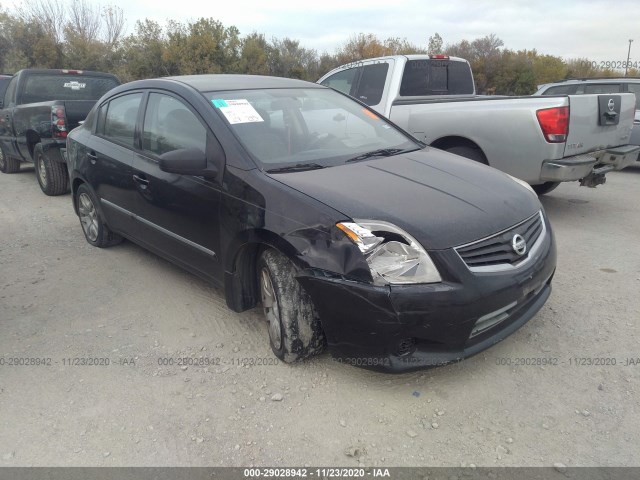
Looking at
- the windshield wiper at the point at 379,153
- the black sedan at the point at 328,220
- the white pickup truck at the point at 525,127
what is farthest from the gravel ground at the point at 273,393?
the white pickup truck at the point at 525,127

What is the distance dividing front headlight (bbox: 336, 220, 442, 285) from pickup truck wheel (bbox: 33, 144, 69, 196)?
6118 millimetres

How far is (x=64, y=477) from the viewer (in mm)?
2277

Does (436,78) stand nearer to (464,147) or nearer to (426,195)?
(464,147)

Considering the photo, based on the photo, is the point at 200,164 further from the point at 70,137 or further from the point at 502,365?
the point at 70,137

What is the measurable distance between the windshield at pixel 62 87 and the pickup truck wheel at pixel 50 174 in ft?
3.63

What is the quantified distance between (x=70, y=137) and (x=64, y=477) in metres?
3.81

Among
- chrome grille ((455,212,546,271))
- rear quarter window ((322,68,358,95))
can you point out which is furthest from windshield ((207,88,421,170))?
rear quarter window ((322,68,358,95))

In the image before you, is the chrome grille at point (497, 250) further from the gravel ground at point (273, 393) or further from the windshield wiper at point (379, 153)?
the windshield wiper at point (379, 153)

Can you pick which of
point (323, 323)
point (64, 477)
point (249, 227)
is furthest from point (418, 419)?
point (64, 477)

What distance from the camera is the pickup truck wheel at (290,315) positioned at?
2832 mm

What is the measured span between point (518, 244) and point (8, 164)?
952 centimetres

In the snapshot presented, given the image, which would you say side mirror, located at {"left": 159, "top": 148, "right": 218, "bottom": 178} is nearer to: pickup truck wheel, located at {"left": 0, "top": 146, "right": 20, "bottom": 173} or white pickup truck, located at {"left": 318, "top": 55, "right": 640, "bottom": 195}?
white pickup truck, located at {"left": 318, "top": 55, "right": 640, "bottom": 195}

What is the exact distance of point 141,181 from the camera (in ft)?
12.6

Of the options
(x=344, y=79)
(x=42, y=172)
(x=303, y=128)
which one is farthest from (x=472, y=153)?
(x=42, y=172)
